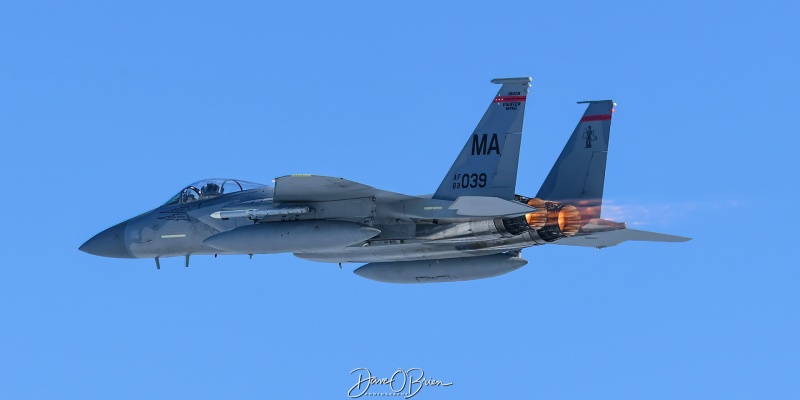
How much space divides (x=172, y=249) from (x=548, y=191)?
697cm

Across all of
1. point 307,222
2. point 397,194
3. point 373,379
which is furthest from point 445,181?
point 373,379

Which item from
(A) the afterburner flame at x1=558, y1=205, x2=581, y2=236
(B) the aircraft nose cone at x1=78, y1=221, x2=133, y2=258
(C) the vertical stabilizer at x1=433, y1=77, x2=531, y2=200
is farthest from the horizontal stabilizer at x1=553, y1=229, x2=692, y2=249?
(B) the aircraft nose cone at x1=78, y1=221, x2=133, y2=258

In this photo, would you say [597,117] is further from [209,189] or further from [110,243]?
[110,243]

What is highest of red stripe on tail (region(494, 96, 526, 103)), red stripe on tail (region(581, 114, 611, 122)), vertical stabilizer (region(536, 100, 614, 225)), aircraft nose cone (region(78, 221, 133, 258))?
red stripe on tail (region(581, 114, 611, 122))

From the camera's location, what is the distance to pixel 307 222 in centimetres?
2338

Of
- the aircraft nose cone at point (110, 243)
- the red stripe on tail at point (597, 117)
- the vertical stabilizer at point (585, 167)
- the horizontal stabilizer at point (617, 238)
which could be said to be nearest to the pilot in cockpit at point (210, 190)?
the aircraft nose cone at point (110, 243)

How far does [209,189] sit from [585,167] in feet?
22.5

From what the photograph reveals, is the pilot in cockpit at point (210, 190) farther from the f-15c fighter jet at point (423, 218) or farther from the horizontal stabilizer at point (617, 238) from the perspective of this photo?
the horizontal stabilizer at point (617, 238)

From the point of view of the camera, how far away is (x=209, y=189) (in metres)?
25.6

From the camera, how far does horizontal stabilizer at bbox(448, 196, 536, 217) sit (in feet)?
70.1

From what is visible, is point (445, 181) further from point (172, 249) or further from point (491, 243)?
point (172, 249)

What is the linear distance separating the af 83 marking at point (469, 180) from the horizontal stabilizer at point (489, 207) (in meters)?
0.62

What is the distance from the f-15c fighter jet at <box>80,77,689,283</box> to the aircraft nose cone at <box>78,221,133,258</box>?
2 centimetres

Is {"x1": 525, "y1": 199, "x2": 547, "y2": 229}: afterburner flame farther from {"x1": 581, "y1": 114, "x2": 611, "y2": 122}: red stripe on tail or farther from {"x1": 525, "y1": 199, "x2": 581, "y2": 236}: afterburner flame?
{"x1": 581, "y1": 114, "x2": 611, "y2": 122}: red stripe on tail
